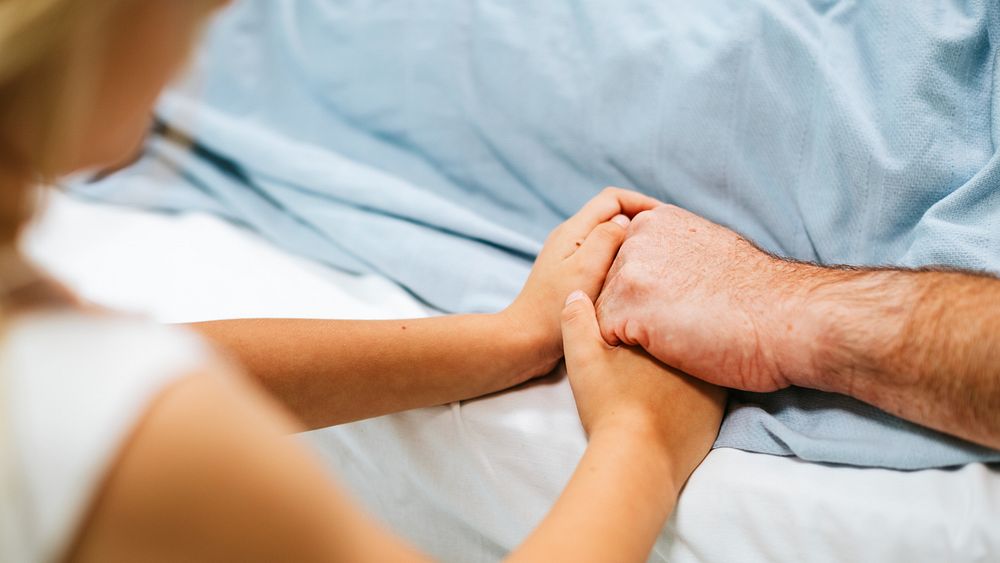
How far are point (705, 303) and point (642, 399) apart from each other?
11 cm

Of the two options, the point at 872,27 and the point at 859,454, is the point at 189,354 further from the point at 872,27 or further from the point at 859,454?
the point at 872,27

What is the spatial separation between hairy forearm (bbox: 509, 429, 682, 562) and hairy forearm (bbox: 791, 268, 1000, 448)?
16cm

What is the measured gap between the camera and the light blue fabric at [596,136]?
85 centimetres

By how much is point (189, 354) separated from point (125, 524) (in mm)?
90

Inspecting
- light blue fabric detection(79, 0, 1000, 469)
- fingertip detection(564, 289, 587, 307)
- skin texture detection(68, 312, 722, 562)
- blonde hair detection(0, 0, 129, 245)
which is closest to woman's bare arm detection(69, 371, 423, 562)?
skin texture detection(68, 312, 722, 562)

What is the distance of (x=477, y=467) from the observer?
90cm

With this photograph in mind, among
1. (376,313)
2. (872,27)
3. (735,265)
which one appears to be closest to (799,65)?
(872,27)

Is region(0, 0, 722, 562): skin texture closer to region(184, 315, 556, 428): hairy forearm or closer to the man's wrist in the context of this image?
region(184, 315, 556, 428): hairy forearm

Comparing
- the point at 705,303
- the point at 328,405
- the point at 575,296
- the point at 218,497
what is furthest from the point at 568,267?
the point at 218,497

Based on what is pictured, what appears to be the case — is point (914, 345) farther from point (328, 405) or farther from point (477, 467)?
point (328, 405)

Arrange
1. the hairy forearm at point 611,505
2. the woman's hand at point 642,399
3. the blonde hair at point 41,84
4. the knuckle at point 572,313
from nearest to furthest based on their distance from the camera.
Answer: the blonde hair at point 41,84 → the hairy forearm at point 611,505 → the woman's hand at point 642,399 → the knuckle at point 572,313

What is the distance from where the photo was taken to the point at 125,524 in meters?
0.44

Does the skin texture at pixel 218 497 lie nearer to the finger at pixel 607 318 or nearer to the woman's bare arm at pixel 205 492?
the woman's bare arm at pixel 205 492

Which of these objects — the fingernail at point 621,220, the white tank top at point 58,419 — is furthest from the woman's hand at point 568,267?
the white tank top at point 58,419
